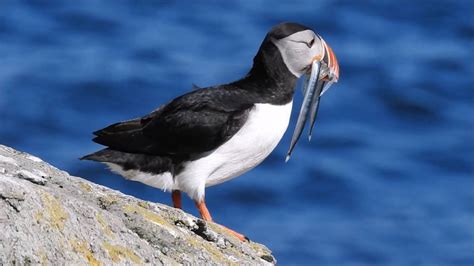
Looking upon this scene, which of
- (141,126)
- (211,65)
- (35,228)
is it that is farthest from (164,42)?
(35,228)

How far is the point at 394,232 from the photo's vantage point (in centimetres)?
1777

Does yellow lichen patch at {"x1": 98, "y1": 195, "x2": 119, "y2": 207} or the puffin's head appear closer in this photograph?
yellow lichen patch at {"x1": 98, "y1": 195, "x2": 119, "y2": 207}

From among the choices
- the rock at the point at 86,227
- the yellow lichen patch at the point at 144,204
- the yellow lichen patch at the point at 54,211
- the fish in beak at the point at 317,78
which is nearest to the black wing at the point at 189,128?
the fish in beak at the point at 317,78

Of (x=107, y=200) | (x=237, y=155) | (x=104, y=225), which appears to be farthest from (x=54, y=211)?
(x=237, y=155)

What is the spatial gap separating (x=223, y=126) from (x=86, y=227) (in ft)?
10.9

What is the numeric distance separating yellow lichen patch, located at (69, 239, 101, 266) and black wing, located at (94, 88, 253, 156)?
132 inches

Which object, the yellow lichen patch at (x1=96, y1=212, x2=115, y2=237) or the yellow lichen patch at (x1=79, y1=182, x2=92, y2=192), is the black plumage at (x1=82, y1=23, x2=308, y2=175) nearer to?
the yellow lichen patch at (x1=79, y1=182, x2=92, y2=192)

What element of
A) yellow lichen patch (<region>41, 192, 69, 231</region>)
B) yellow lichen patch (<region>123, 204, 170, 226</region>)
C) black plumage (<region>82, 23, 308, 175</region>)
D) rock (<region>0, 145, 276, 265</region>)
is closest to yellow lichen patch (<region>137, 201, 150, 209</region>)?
rock (<region>0, 145, 276, 265</region>)

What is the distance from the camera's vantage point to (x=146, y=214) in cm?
590

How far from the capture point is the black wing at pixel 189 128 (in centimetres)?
859

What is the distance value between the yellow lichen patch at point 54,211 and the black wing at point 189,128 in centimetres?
329

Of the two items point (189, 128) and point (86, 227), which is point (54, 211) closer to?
point (86, 227)

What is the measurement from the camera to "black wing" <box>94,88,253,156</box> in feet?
28.2

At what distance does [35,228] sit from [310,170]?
13.8 metres
